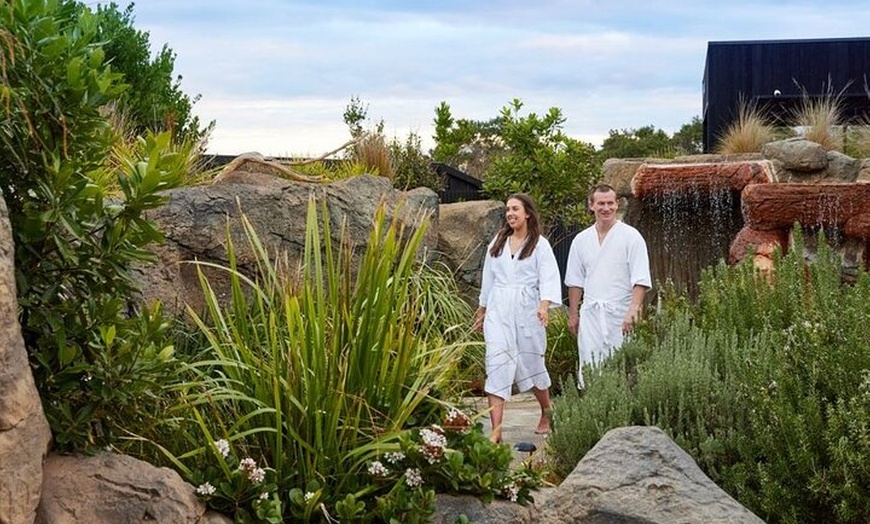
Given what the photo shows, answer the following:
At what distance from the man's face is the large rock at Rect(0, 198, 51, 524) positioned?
5939 millimetres

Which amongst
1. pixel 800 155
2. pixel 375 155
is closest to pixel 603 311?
pixel 375 155

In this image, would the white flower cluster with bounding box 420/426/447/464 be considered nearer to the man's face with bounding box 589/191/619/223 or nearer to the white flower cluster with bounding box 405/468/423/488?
the white flower cluster with bounding box 405/468/423/488

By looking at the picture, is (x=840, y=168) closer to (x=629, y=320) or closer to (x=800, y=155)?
(x=800, y=155)

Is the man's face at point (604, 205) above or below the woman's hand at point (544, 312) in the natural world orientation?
above

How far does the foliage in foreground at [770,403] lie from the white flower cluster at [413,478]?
1898mm

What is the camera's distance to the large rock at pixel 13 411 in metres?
3.43

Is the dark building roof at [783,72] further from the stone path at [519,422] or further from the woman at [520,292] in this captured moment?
the woman at [520,292]

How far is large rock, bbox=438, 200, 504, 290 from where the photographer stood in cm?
1311

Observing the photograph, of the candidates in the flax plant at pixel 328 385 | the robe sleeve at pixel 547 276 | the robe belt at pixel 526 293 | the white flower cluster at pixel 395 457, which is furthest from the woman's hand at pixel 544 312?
the white flower cluster at pixel 395 457

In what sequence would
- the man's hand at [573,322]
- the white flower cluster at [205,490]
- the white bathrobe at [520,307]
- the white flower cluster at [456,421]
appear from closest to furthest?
the white flower cluster at [205,490], the white flower cluster at [456,421], the white bathrobe at [520,307], the man's hand at [573,322]

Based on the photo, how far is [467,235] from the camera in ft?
43.6

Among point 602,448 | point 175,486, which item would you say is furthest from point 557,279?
point 175,486

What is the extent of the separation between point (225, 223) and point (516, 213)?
2.26m

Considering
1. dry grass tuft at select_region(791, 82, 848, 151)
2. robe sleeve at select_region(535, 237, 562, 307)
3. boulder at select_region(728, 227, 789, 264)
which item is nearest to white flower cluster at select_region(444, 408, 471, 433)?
robe sleeve at select_region(535, 237, 562, 307)
